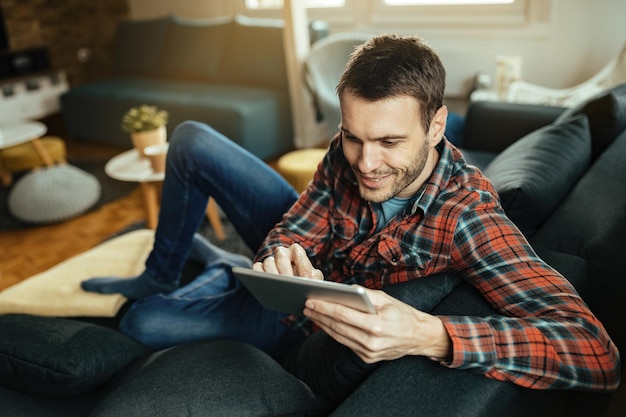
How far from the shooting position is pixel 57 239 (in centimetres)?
294

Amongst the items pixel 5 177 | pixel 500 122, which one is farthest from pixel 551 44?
pixel 5 177

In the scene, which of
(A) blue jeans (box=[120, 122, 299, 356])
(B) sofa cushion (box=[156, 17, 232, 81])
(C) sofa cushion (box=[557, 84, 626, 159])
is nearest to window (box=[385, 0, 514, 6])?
(B) sofa cushion (box=[156, 17, 232, 81])

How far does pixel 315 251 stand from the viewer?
1.43 m

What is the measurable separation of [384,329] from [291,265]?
33cm

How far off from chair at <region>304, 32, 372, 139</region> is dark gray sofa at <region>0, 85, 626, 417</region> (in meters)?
1.75

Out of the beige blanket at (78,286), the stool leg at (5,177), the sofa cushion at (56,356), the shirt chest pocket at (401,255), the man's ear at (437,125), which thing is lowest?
the stool leg at (5,177)

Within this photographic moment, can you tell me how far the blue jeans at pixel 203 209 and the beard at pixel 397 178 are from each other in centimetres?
46

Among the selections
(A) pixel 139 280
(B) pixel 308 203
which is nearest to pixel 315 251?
(B) pixel 308 203

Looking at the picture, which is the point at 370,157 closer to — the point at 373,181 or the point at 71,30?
the point at 373,181

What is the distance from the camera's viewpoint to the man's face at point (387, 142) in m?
1.10

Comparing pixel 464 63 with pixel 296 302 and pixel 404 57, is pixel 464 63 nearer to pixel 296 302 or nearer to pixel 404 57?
pixel 404 57

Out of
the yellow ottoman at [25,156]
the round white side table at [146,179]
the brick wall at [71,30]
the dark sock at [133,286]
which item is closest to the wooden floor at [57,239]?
the round white side table at [146,179]

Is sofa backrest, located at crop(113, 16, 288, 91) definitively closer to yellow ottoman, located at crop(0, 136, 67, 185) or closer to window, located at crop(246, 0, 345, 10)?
window, located at crop(246, 0, 345, 10)

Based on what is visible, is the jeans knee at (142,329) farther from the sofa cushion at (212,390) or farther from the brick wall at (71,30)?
the brick wall at (71,30)
